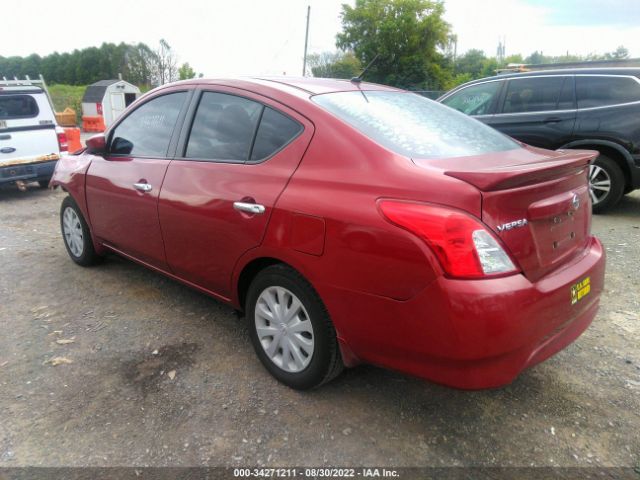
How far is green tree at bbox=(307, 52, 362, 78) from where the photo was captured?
42.6 meters

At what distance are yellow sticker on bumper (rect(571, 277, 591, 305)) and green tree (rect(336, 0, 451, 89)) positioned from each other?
46.8 m

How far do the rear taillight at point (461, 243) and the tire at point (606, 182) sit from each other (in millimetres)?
4849

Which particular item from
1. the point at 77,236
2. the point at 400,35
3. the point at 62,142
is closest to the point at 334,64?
the point at 400,35

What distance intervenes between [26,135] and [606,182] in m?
8.43

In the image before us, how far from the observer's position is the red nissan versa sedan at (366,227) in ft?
6.49

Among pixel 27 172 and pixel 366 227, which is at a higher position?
pixel 366 227

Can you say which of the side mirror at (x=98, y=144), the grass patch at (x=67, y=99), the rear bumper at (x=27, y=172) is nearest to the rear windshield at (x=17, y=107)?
the rear bumper at (x=27, y=172)

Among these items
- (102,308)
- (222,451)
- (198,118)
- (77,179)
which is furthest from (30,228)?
(222,451)

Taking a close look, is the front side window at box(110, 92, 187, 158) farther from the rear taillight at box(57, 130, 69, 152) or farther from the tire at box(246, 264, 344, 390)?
the rear taillight at box(57, 130, 69, 152)

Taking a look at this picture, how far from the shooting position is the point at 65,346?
3230mm

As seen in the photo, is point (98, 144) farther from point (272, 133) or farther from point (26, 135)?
point (26, 135)

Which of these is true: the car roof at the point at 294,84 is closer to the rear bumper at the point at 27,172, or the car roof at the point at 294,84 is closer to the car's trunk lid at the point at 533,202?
the car's trunk lid at the point at 533,202

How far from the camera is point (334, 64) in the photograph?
47594 millimetres

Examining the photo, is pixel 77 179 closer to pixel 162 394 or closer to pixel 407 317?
pixel 162 394
